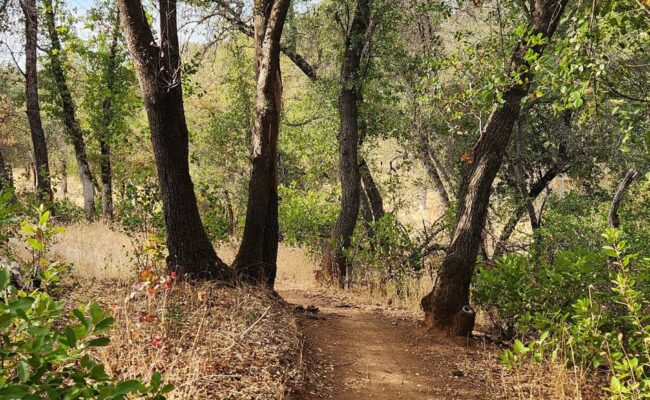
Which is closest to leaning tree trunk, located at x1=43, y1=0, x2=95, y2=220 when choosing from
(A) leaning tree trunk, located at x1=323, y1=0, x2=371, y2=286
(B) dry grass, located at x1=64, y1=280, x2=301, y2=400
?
(A) leaning tree trunk, located at x1=323, y1=0, x2=371, y2=286

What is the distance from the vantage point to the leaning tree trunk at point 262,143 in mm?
7398

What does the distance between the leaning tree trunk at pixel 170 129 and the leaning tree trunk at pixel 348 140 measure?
14.9 feet

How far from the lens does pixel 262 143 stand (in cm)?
759

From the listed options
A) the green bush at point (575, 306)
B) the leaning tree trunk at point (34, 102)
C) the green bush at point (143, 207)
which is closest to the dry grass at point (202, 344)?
the green bush at point (143, 207)

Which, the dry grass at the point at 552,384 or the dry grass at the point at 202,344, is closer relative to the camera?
the dry grass at the point at 202,344

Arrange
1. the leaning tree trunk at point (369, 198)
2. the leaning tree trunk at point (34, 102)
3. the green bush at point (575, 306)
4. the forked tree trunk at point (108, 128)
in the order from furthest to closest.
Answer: the forked tree trunk at point (108, 128) → the leaning tree trunk at point (34, 102) → the leaning tree trunk at point (369, 198) → the green bush at point (575, 306)

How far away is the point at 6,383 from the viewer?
57.8 inches

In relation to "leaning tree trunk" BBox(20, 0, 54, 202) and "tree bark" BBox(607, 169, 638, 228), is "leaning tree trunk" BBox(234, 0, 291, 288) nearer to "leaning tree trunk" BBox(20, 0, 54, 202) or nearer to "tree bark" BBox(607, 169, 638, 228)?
"tree bark" BBox(607, 169, 638, 228)

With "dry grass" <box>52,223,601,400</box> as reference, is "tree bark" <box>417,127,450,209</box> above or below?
above

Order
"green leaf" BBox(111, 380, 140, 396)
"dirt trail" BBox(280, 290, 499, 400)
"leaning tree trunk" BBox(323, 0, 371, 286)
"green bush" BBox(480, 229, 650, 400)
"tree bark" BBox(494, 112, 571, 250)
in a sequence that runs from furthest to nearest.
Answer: "tree bark" BBox(494, 112, 571, 250), "leaning tree trunk" BBox(323, 0, 371, 286), "dirt trail" BBox(280, 290, 499, 400), "green bush" BBox(480, 229, 650, 400), "green leaf" BBox(111, 380, 140, 396)

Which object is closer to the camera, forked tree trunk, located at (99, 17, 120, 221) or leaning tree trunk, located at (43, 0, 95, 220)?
leaning tree trunk, located at (43, 0, 95, 220)

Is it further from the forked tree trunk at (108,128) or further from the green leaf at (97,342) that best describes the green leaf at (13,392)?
the forked tree trunk at (108,128)

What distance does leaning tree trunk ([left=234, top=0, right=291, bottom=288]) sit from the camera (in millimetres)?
7398

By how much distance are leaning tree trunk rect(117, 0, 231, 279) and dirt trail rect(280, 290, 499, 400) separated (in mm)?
1699
